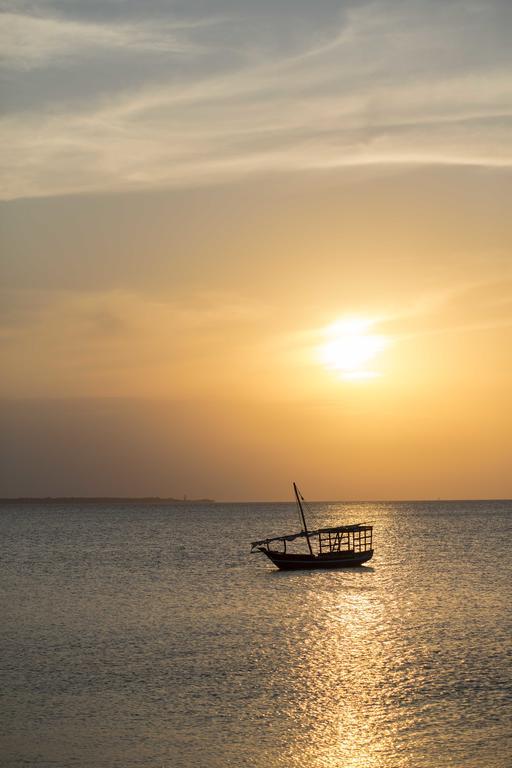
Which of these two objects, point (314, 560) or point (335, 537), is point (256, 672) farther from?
point (335, 537)

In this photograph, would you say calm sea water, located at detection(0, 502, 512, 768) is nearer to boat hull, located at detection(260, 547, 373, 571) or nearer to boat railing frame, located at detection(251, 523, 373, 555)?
boat railing frame, located at detection(251, 523, 373, 555)

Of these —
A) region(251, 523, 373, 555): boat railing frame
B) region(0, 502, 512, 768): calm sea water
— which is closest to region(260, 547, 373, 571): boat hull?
region(251, 523, 373, 555): boat railing frame

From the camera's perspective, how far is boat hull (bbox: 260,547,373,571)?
87375 mm

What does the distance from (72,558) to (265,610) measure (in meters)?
53.3

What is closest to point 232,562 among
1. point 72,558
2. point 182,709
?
point 72,558

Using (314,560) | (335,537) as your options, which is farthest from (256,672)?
(335,537)

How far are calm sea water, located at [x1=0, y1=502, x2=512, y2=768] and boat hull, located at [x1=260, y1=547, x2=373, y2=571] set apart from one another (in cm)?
889

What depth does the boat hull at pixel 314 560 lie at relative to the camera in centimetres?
8738

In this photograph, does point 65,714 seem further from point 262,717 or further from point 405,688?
point 405,688

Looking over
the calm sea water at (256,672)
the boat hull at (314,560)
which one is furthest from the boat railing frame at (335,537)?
the calm sea water at (256,672)

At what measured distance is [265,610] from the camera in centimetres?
5722

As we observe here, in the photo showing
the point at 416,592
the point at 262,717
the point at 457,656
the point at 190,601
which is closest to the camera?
the point at 262,717

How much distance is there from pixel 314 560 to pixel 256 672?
52191 mm

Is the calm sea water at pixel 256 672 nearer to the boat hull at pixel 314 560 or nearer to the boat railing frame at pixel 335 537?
the boat railing frame at pixel 335 537
